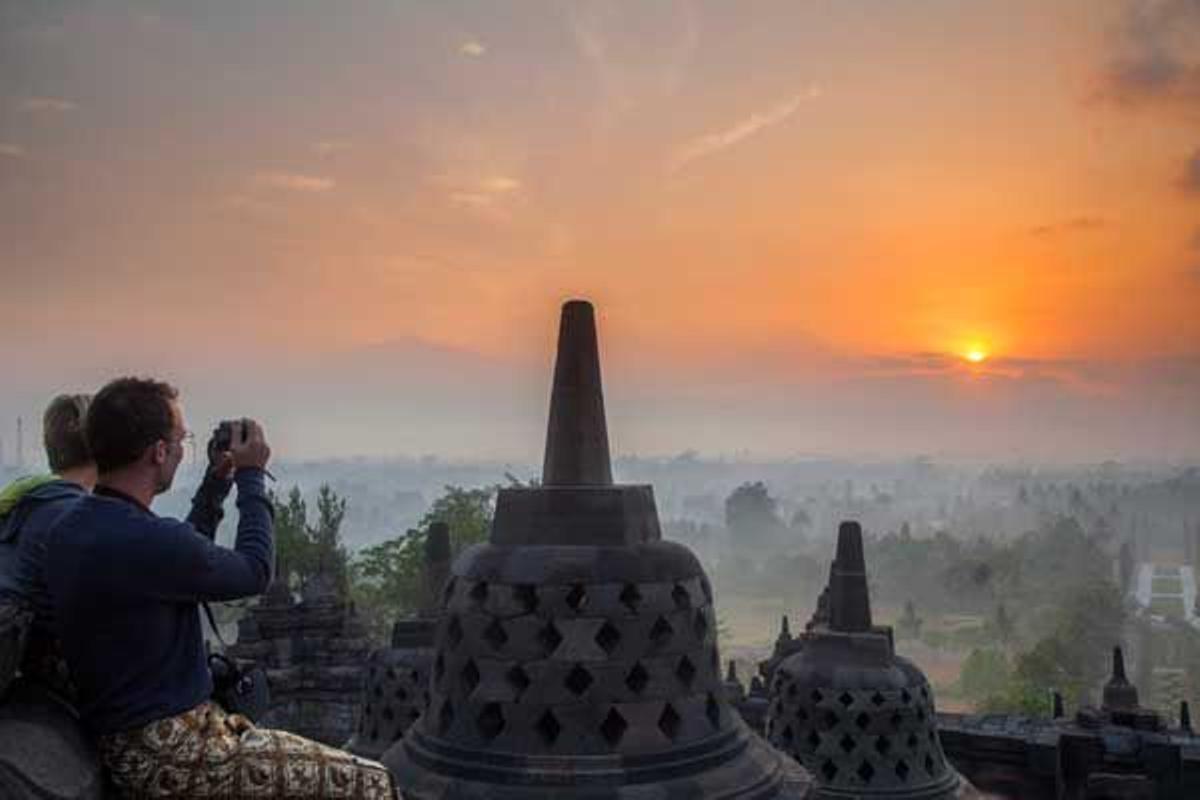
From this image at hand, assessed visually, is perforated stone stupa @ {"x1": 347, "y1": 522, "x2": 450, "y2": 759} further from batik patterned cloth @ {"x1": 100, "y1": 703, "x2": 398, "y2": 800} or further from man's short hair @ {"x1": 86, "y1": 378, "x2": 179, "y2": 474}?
man's short hair @ {"x1": 86, "y1": 378, "x2": 179, "y2": 474}

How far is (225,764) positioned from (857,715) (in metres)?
9.73

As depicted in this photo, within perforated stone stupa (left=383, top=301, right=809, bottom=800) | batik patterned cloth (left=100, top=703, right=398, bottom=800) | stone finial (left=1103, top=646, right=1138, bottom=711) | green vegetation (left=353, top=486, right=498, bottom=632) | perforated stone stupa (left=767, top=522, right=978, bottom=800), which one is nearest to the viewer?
batik patterned cloth (left=100, top=703, right=398, bottom=800)

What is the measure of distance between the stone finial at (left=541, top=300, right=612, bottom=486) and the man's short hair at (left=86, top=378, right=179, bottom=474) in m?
3.50

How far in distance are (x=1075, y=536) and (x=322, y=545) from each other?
10280cm

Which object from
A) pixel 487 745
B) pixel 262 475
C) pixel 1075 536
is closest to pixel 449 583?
pixel 487 745

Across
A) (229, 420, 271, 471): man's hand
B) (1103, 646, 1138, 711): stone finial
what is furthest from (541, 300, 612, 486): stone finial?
(1103, 646, 1138, 711): stone finial

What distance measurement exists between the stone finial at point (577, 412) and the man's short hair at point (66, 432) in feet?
10.9

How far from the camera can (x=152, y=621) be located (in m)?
3.63

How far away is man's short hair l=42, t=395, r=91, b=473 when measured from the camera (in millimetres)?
4203

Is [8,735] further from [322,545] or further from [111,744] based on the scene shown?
[322,545]

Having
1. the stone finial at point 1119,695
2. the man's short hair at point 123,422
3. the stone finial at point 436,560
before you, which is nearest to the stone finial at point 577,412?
the man's short hair at point 123,422

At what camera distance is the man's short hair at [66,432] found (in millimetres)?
4203

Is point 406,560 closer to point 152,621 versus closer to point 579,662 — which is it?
point 579,662

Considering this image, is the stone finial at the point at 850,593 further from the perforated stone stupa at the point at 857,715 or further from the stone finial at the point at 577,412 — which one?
the stone finial at the point at 577,412
